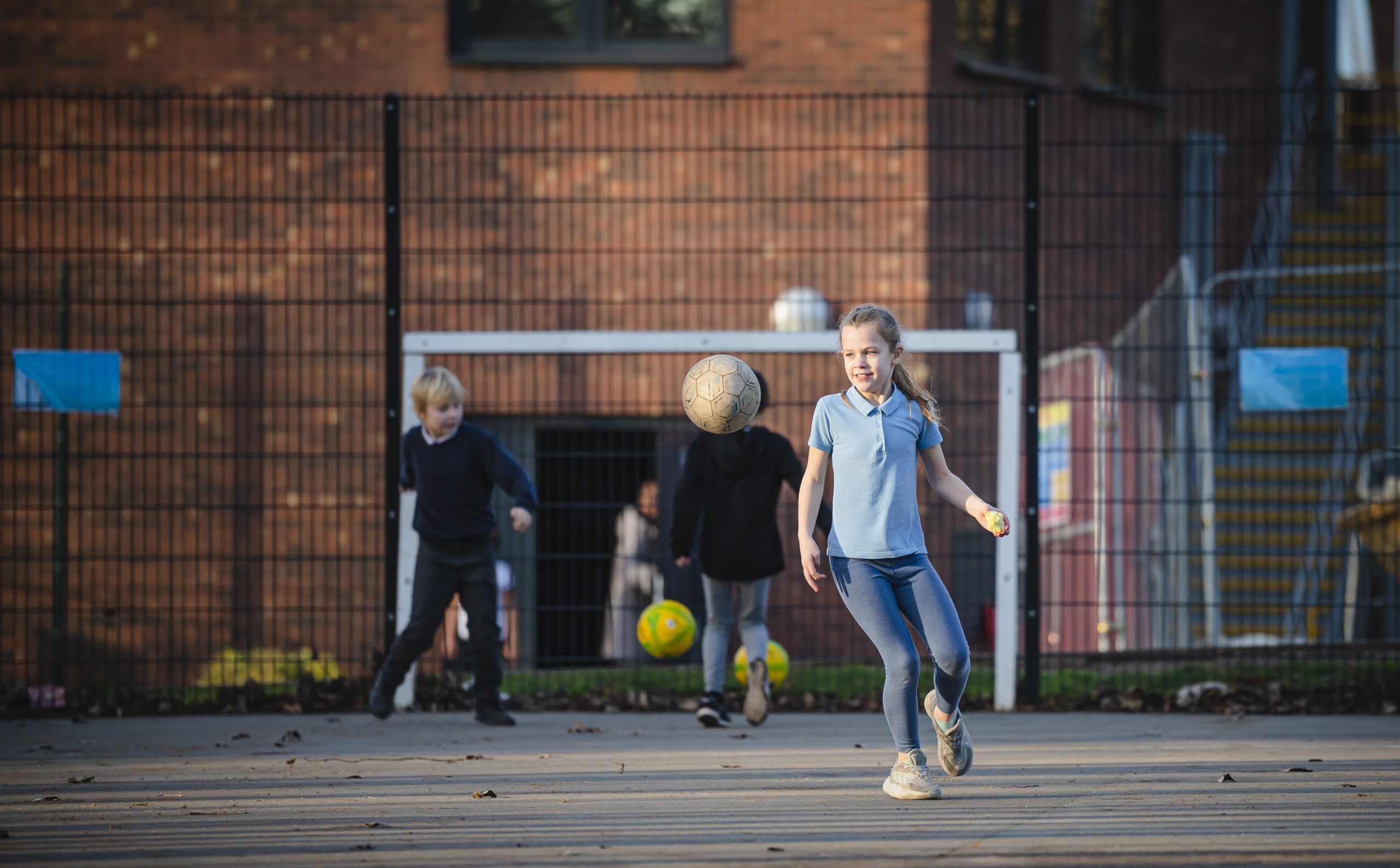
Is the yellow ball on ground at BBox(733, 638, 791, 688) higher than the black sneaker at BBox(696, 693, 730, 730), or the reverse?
the yellow ball on ground at BBox(733, 638, 791, 688)

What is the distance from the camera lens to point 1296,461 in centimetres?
1232

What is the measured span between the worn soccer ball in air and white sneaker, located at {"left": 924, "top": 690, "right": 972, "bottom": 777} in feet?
4.98

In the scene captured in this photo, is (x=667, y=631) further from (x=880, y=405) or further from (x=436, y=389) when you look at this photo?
(x=880, y=405)

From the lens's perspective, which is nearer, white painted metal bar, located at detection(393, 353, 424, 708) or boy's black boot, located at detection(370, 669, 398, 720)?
boy's black boot, located at detection(370, 669, 398, 720)

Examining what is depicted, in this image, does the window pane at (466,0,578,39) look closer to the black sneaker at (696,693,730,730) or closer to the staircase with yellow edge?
the staircase with yellow edge

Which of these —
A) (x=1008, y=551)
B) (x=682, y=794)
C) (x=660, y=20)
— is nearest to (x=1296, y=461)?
(x=1008, y=551)

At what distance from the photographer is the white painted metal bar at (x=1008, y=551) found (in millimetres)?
7715

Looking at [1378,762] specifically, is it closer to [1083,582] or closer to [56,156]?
[1083,582]

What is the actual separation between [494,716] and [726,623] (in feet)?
4.04

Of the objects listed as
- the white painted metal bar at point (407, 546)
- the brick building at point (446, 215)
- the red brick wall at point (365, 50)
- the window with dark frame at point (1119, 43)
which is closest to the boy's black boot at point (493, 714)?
the white painted metal bar at point (407, 546)

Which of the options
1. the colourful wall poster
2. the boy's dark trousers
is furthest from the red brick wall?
the boy's dark trousers

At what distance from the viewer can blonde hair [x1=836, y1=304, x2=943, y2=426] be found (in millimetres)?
5078

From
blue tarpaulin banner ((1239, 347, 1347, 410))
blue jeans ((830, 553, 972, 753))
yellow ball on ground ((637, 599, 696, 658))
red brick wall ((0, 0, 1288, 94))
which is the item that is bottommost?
yellow ball on ground ((637, 599, 696, 658))

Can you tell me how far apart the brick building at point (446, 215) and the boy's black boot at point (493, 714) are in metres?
3.03
